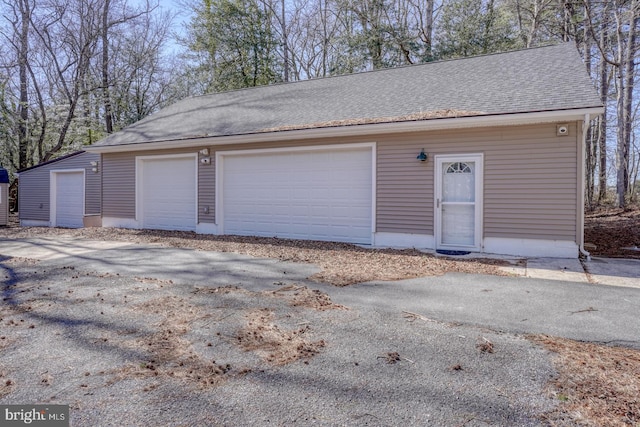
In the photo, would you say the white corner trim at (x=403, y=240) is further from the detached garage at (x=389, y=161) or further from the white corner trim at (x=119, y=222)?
the white corner trim at (x=119, y=222)

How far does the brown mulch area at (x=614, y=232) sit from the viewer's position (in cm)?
726

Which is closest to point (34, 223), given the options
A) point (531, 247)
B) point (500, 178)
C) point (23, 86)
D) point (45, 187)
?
point (45, 187)

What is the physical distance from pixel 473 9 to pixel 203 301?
54.0ft

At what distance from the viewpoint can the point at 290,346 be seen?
9.29ft

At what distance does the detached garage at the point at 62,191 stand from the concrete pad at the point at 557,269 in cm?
1176

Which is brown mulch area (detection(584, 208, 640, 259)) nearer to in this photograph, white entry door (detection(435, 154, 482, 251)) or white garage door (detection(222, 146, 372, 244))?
white entry door (detection(435, 154, 482, 251))

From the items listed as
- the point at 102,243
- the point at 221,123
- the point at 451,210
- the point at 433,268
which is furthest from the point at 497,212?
the point at 102,243

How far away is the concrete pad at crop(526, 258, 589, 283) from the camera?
507 centimetres

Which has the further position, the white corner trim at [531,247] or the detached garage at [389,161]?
the detached garage at [389,161]

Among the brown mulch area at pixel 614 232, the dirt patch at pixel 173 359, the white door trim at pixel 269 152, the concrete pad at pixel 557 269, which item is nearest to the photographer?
the dirt patch at pixel 173 359

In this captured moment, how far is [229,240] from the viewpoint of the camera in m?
8.38

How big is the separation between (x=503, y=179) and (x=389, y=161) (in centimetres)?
211

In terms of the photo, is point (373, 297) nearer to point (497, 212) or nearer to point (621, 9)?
point (497, 212)

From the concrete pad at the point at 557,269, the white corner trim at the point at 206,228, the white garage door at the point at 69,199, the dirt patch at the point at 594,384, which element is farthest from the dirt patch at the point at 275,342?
the white garage door at the point at 69,199
